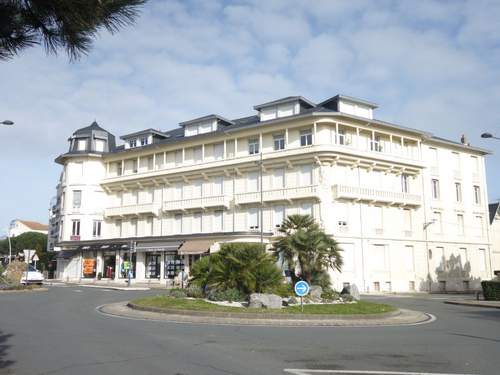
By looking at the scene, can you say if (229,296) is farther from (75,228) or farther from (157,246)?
(75,228)

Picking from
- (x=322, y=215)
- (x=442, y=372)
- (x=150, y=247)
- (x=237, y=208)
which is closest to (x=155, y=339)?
(x=442, y=372)

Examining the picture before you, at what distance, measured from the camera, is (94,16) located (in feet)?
16.9

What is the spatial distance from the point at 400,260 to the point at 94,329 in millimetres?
31503

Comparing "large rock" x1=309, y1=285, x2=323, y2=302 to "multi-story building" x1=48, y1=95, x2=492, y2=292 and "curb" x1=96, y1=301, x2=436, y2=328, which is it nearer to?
"curb" x1=96, y1=301, x2=436, y2=328

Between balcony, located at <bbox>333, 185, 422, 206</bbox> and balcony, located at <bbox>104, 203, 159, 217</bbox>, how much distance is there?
17723mm

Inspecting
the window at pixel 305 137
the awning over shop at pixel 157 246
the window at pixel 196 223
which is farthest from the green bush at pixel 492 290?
the awning over shop at pixel 157 246

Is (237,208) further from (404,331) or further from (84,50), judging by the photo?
(84,50)

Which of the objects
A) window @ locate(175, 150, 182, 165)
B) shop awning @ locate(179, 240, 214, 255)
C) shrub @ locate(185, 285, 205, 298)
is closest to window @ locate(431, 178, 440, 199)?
shop awning @ locate(179, 240, 214, 255)

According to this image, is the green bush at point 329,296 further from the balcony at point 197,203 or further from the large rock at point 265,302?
the balcony at point 197,203

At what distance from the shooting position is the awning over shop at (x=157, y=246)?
43438 mm

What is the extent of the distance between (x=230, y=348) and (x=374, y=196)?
30.8 meters

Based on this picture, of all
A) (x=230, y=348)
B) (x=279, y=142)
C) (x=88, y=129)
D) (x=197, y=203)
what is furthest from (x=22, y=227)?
(x=230, y=348)

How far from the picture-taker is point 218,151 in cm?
4419

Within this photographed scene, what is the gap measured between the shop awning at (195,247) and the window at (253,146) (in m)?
8.22
